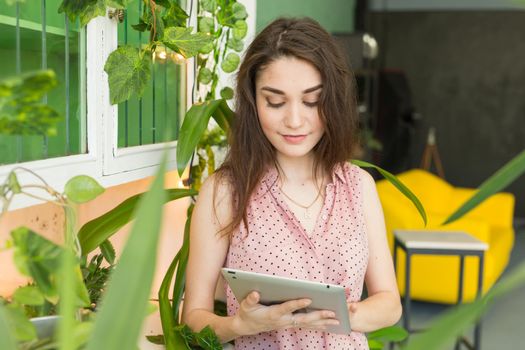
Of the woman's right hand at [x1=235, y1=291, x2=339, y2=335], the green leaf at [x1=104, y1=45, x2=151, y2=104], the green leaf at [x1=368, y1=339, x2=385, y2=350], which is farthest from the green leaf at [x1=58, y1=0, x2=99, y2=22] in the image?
the green leaf at [x1=368, y1=339, x2=385, y2=350]

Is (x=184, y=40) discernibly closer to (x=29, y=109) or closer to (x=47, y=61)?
(x=47, y=61)

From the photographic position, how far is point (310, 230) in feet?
4.94

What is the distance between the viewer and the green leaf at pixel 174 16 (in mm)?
1478

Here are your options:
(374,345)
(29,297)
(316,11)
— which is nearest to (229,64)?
(374,345)

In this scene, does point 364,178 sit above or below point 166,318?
above

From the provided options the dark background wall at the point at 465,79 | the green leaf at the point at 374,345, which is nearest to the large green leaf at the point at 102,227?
the green leaf at the point at 374,345

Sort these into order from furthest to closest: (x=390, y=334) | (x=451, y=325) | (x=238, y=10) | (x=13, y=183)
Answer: (x=390, y=334)
(x=238, y=10)
(x=13, y=183)
(x=451, y=325)

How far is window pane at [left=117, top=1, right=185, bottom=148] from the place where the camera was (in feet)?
5.08

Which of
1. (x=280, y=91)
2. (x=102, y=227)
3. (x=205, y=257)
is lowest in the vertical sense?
(x=205, y=257)

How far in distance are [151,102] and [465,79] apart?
6.96 meters

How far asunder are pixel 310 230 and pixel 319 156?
181 millimetres

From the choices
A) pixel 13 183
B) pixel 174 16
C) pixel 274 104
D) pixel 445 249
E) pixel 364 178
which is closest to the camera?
pixel 13 183

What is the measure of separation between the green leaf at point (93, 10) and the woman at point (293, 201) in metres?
0.38

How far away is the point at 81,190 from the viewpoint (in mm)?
814
